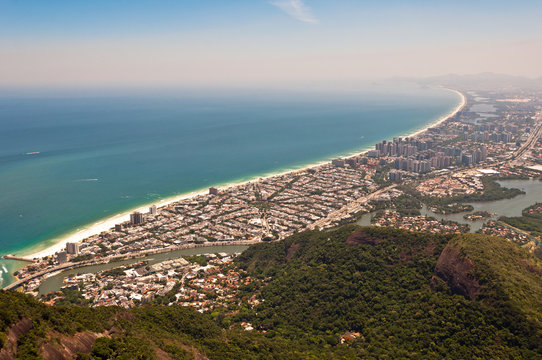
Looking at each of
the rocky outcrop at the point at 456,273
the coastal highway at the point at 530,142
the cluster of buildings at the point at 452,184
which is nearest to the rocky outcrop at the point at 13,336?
the rocky outcrop at the point at 456,273

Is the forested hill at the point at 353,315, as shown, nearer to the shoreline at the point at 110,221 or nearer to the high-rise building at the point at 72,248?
the high-rise building at the point at 72,248

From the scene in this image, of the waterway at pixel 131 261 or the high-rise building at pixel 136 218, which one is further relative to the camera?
the high-rise building at pixel 136 218

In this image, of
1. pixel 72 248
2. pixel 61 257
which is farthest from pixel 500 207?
pixel 61 257

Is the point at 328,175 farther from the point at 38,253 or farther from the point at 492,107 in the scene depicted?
the point at 492,107

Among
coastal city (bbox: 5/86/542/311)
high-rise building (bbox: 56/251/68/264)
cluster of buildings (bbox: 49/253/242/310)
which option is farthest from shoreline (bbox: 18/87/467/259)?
cluster of buildings (bbox: 49/253/242/310)

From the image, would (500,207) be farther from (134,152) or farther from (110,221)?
(134,152)
